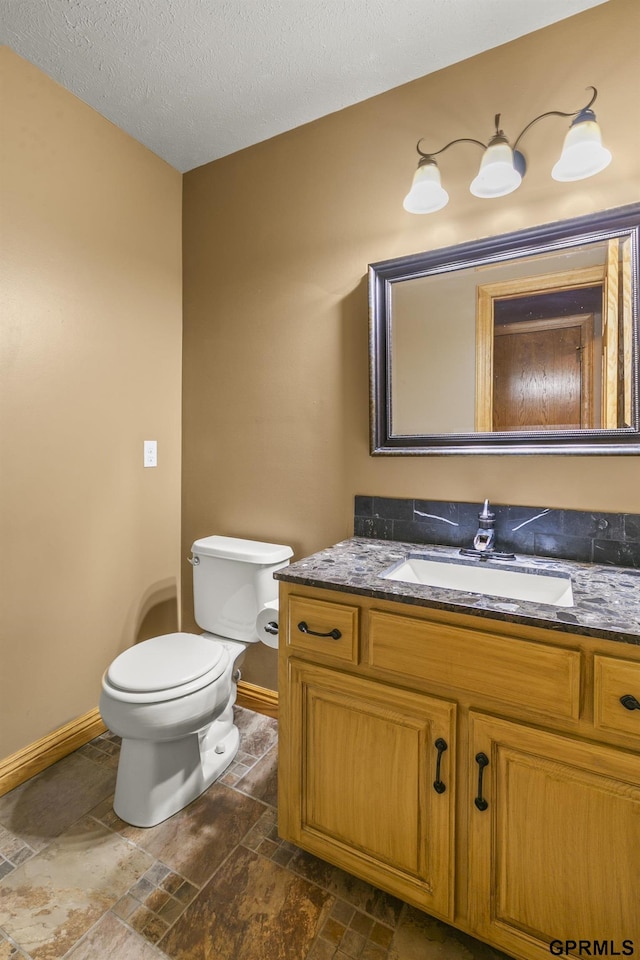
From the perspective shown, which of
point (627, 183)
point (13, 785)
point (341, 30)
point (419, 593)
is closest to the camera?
point (419, 593)

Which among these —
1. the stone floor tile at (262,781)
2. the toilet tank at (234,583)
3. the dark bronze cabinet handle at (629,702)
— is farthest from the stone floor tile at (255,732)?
the dark bronze cabinet handle at (629,702)

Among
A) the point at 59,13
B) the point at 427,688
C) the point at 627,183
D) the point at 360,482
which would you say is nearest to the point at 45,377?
the point at 59,13

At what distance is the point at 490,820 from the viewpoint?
3.32ft

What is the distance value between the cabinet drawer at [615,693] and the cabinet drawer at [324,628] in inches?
20.5

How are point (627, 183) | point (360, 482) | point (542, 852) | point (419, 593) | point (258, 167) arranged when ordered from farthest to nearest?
point (258, 167), point (360, 482), point (627, 183), point (419, 593), point (542, 852)

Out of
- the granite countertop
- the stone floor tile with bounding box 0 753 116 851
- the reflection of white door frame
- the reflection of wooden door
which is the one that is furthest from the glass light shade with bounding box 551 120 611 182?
the stone floor tile with bounding box 0 753 116 851

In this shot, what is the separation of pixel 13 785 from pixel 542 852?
1.70 meters

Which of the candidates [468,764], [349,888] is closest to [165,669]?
[349,888]

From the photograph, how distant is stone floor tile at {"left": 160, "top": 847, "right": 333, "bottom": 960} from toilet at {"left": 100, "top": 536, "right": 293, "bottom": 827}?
1.07ft

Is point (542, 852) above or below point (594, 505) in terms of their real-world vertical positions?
below

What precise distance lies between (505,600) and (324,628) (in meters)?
0.45

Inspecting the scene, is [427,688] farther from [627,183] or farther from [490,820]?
[627,183]

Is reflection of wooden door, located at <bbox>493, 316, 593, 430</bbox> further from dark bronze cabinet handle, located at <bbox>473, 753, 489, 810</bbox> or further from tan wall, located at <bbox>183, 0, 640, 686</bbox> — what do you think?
dark bronze cabinet handle, located at <bbox>473, 753, 489, 810</bbox>

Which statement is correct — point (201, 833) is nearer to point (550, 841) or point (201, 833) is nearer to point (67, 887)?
point (67, 887)
